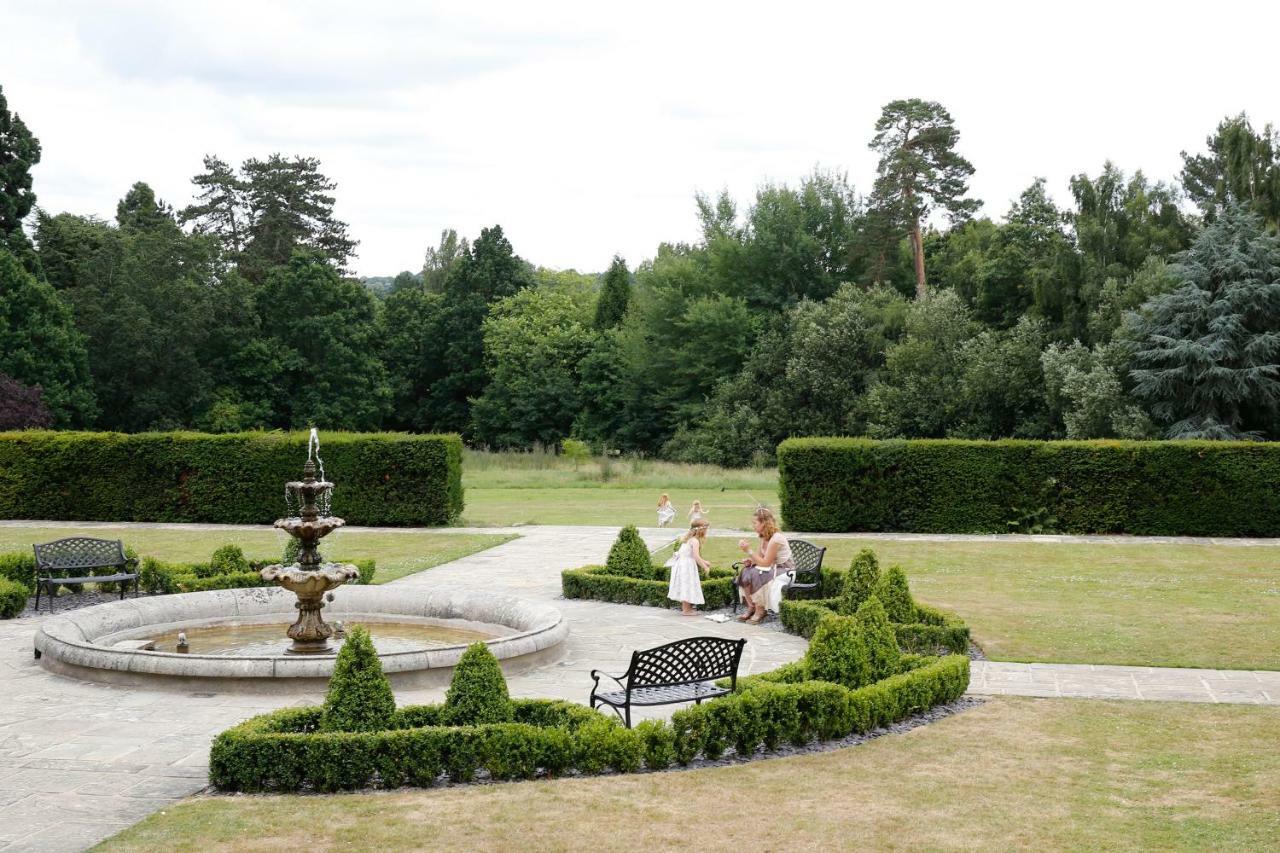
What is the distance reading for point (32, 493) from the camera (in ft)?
97.9

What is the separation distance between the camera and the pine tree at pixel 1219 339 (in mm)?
37531

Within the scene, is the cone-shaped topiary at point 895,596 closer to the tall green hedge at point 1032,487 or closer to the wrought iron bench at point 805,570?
the wrought iron bench at point 805,570

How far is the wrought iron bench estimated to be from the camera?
17.1 meters

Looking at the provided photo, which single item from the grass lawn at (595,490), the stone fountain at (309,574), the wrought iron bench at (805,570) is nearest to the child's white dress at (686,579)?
the wrought iron bench at (805,570)

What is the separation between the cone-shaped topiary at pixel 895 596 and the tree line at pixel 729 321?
27.3 meters

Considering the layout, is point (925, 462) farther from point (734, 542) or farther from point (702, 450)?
point (702, 450)

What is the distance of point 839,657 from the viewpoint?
35.4 ft

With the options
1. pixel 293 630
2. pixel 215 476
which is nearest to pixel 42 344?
pixel 215 476

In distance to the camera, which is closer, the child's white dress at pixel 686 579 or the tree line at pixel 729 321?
the child's white dress at pixel 686 579

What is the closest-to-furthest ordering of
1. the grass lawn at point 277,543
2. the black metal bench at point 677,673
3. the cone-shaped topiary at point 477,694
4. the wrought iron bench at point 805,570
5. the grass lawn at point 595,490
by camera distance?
1. the cone-shaped topiary at point 477,694
2. the black metal bench at point 677,673
3. the wrought iron bench at point 805,570
4. the grass lawn at point 277,543
5. the grass lawn at point 595,490

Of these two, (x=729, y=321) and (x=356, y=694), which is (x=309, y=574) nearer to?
(x=356, y=694)

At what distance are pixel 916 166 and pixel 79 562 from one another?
4380 cm

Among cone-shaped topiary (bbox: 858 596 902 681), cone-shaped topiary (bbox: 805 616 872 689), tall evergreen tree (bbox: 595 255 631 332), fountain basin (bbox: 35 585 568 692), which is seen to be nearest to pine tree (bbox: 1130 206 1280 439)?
fountain basin (bbox: 35 585 568 692)

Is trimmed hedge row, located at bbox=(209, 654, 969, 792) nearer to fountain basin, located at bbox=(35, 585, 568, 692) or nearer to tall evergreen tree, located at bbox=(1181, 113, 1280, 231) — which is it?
fountain basin, located at bbox=(35, 585, 568, 692)
